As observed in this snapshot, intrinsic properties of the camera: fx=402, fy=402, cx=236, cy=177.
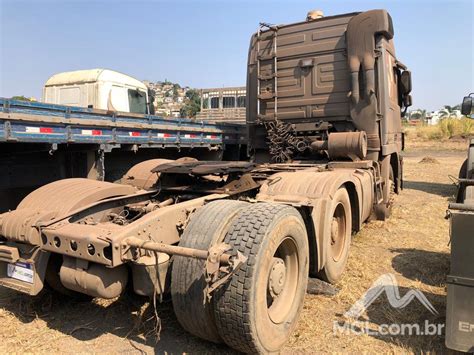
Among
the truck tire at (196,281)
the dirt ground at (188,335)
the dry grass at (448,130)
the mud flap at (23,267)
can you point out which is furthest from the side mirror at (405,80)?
the dry grass at (448,130)

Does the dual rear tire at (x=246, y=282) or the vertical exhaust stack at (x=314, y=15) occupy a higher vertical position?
the vertical exhaust stack at (x=314, y=15)

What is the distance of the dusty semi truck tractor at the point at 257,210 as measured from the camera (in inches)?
106

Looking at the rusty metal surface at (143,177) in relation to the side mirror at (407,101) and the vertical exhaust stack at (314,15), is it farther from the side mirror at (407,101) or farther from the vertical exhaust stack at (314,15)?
the side mirror at (407,101)

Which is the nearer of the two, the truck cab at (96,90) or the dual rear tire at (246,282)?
the dual rear tire at (246,282)

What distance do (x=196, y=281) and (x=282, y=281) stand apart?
75cm

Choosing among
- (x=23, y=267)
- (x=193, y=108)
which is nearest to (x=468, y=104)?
(x=23, y=267)

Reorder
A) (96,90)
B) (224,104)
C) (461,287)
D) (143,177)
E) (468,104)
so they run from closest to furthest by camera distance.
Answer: (461,287) < (143,177) < (468,104) < (96,90) < (224,104)

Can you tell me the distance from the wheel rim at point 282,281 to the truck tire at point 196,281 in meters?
0.49

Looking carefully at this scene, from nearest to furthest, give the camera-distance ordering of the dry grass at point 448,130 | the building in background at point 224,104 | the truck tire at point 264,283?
the truck tire at point 264,283
the building in background at point 224,104
the dry grass at point 448,130

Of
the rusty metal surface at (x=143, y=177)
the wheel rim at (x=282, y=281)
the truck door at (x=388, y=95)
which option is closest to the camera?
the wheel rim at (x=282, y=281)

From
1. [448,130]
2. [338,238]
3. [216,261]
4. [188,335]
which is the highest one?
[448,130]

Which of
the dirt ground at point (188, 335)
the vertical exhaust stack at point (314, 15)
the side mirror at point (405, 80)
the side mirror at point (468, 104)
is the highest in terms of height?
the vertical exhaust stack at point (314, 15)

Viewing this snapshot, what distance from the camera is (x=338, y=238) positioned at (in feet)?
15.6

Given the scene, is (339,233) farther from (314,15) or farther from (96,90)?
(96,90)
